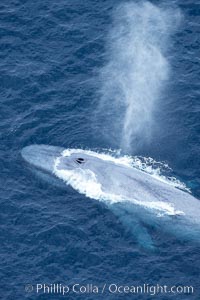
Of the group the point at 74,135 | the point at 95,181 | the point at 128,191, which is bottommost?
the point at 128,191

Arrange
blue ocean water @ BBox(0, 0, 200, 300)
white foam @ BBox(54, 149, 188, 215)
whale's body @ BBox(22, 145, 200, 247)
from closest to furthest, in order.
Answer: blue ocean water @ BBox(0, 0, 200, 300)
whale's body @ BBox(22, 145, 200, 247)
white foam @ BBox(54, 149, 188, 215)

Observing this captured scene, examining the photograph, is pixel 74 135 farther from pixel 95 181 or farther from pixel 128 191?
pixel 128 191

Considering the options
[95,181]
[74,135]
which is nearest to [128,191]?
[95,181]

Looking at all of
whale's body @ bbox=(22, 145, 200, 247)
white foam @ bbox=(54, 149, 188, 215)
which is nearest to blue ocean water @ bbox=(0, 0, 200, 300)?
white foam @ bbox=(54, 149, 188, 215)

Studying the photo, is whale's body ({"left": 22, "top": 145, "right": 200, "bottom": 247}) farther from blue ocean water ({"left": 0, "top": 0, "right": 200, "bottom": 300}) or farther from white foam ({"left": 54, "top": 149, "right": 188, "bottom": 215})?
blue ocean water ({"left": 0, "top": 0, "right": 200, "bottom": 300})

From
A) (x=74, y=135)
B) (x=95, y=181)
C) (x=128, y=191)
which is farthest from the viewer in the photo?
(x=74, y=135)

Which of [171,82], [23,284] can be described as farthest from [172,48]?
[23,284]
